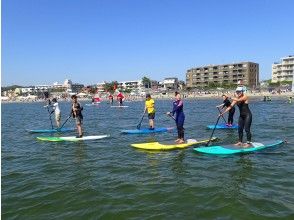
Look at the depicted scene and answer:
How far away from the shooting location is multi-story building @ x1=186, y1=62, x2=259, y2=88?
15338 centimetres

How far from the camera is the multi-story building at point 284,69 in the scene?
5546 inches

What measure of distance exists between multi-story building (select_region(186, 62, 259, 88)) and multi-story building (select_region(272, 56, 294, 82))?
969 cm

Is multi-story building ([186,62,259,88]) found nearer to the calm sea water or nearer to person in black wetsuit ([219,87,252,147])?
person in black wetsuit ([219,87,252,147])

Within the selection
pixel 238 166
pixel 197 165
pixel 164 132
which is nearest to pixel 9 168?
pixel 197 165

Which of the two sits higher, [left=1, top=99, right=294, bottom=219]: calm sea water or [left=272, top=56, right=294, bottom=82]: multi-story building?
[left=272, top=56, right=294, bottom=82]: multi-story building

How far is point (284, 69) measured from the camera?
144m

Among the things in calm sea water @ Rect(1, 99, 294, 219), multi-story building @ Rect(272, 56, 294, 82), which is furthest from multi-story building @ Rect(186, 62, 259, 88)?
calm sea water @ Rect(1, 99, 294, 219)

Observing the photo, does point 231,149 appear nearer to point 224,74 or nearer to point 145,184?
point 145,184

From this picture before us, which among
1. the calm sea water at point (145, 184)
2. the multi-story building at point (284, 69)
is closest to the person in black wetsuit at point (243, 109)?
the calm sea water at point (145, 184)

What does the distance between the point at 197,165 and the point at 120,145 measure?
4995mm

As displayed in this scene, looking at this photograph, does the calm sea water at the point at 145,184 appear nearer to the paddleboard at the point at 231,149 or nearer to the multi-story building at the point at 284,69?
the paddleboard at the point at 231,149

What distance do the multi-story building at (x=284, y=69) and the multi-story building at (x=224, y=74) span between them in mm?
9691

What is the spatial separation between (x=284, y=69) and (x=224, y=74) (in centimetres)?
2692

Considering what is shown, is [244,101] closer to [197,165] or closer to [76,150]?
[197,165]
